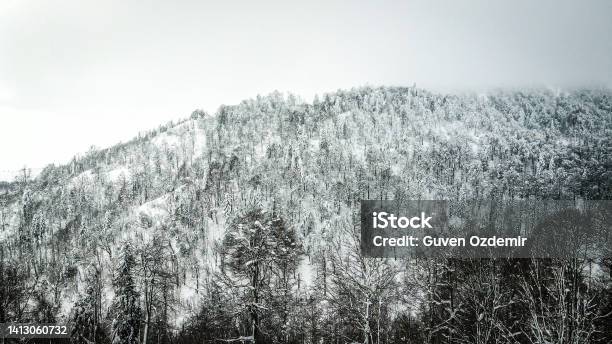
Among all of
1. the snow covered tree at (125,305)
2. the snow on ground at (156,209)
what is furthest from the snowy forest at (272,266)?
the snow on ground at (156,209)

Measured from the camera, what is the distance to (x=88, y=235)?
406ft

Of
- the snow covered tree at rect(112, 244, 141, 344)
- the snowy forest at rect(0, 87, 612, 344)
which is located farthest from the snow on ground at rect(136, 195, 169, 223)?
the snow covered tree at rect(112, 244, 141, 344)

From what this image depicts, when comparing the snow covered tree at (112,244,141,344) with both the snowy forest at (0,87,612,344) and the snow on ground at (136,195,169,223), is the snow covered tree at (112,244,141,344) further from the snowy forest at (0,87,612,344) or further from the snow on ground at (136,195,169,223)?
the snow on ground at (136,195,169,223)

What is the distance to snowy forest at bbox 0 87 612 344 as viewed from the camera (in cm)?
1318

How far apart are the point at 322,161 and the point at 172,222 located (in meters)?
78.5

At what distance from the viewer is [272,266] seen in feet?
59.0

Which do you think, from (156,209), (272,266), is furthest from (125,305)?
(156,209)

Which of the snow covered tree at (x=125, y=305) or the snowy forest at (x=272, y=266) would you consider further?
the snow covered tree at (x=125, y=305)

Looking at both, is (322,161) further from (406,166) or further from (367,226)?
(367,226)

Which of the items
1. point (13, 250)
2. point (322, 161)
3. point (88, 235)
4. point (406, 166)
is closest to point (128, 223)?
point (88, 235)

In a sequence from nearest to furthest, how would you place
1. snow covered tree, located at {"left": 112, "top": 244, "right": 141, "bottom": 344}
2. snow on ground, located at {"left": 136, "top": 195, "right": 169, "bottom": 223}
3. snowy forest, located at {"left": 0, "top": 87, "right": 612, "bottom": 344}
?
1. snowy forest, located at {"left": 0, "top": 87, "right": 612, "bottom": 344}
2. snow covered tree, located at {"left": 112, "top": 244, "right": 141, "bottom": 344}
3. snow on ground, located at {"left": 136, "top": 195, "right": 169, "bottom": 223}

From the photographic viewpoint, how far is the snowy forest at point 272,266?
13180mm

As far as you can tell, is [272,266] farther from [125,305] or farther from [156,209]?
[156,209]

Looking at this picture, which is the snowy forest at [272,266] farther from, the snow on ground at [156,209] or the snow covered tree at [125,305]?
the snow on ground at [156,209]
